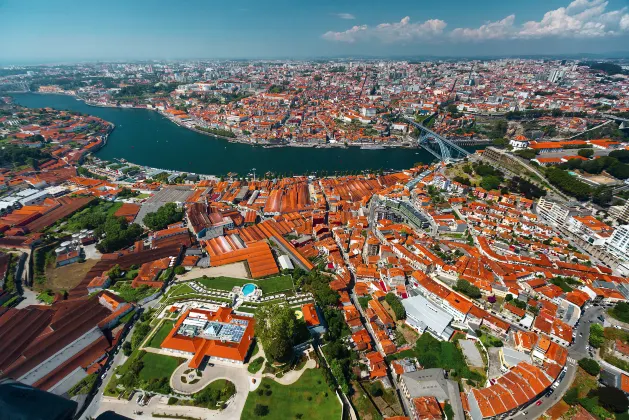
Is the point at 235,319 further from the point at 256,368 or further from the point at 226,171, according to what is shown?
the point at 226,171

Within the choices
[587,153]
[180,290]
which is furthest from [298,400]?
[587,153]

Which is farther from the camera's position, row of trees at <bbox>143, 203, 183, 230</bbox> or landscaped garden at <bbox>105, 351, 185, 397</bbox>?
row of trees at <bbox>143, 203, 183, 230</bbox>

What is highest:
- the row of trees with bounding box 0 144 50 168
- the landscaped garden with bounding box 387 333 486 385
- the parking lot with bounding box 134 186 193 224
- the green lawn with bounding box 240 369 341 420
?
the row of trees with bounding box 0 144 50 168

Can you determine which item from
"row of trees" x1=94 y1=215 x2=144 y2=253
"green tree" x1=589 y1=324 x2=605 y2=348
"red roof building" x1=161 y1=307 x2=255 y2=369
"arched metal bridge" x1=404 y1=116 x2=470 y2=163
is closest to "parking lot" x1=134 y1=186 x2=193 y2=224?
"row of trees" x1=94 y1=215 x2=144 y2=253

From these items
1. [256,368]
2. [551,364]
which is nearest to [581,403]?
[551,364]

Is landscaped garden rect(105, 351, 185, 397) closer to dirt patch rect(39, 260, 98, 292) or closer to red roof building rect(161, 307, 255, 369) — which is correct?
red roof building rect(161, 307, 255, 369)

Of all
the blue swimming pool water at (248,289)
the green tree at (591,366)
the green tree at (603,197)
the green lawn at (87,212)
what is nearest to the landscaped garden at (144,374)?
the blue swimming pool water at (248,289)

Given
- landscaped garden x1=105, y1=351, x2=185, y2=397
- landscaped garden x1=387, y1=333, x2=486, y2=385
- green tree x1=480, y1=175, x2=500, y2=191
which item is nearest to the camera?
landscaped garden x1=105, y1=351, x2=185, y2=397

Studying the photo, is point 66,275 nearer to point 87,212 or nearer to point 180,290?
point 180,290

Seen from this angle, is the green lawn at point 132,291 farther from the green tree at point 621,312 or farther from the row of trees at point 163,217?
the green tree at point 621,312
